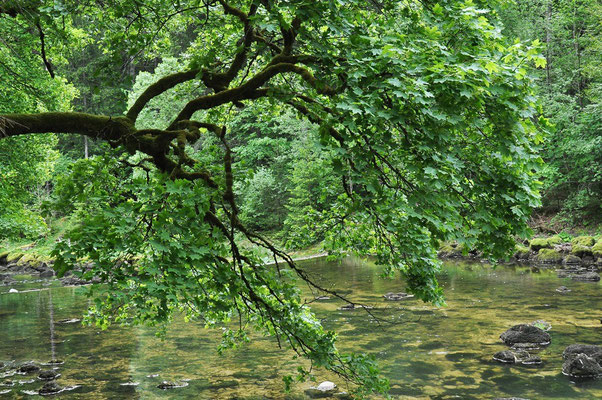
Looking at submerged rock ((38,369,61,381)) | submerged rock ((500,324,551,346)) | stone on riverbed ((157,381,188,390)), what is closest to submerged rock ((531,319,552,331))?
submerged rock ((500,324,551,346))

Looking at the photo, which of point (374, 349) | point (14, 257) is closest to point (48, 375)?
point (374, 349)

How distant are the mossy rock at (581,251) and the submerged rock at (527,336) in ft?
50.8

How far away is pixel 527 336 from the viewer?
12344 mm

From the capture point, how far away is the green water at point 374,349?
10.1 meters

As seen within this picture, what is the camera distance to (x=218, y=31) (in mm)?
8758

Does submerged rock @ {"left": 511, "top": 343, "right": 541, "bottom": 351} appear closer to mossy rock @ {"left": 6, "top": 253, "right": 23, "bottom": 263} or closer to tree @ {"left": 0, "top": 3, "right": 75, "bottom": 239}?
tree @ {"left": 0, "top": 3, "right": 75, "bottom": 239}

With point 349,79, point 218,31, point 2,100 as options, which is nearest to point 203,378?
point 218,31

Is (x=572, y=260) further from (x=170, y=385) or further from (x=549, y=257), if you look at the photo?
(x=170, y=385)

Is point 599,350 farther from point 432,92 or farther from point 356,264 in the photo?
point 356,264

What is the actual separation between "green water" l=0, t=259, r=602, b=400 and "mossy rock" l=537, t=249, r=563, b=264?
6.80m

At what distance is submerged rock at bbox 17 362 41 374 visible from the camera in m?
11.8

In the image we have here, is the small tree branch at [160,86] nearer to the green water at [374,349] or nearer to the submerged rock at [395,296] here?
the green water at [374,349]

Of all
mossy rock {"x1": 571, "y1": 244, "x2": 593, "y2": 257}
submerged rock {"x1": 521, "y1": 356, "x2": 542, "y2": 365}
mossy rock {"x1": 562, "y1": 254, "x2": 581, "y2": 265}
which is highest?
mossy rock {"x1": 571, "y1": 244, "x2": 593, "y2": 257}

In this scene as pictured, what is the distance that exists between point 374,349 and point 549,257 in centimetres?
1788
